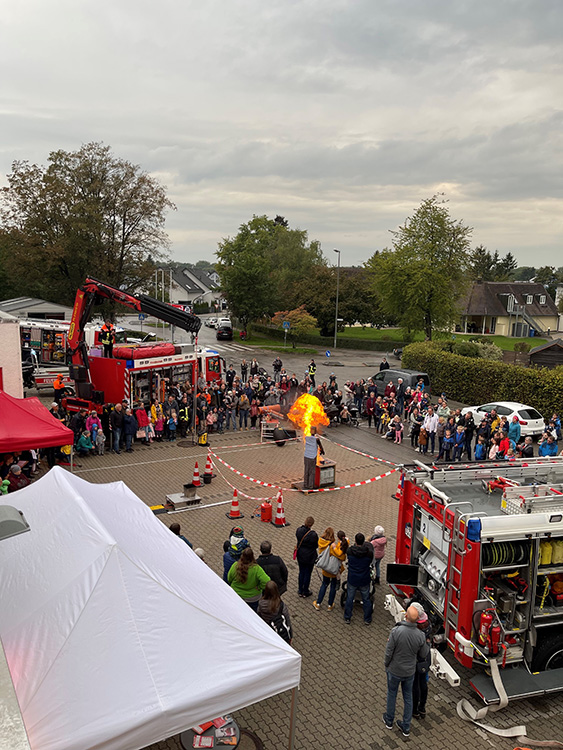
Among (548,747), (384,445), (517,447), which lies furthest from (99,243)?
(548,747)

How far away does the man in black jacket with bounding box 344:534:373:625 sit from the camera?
30.2 ft

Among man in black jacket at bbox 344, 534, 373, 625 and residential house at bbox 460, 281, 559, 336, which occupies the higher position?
residential house at bbox 460, 281, 559, 336

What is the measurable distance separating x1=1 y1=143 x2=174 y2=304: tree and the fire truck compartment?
38.1m

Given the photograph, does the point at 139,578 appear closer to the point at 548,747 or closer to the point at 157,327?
the point at 548,747

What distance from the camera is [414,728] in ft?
24.2

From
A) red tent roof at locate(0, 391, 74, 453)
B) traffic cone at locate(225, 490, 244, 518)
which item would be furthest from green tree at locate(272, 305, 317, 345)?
traffic cone at locate(225, 490, 244, 518)

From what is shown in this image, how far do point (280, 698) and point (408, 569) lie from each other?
8.78 ft

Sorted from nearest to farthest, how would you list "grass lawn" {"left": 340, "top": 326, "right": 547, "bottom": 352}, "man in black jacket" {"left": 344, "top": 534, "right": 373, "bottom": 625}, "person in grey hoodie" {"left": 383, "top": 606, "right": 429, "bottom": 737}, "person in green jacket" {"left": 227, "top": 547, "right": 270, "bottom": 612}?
"person in grey hoodie" {"left": 383, "top": 606, "right": 429, "bottom": 737} → "person in green jacket" {"left": 227, "top": 547, "right": 270, "bottom": 612} → "man in black jacket" {"left": 344, "top": 534, "right": 373, "bottom": 625} → "grass lawn" {"left": 340, "top": 326, "right": 547, "bottom": 352}

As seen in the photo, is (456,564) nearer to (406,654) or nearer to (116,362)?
(406,654)

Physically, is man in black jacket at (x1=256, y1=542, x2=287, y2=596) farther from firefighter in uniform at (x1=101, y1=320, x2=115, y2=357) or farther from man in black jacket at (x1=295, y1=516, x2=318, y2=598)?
firefighter in uniform at (x1=101, y1=320, x2=115, y2=357)

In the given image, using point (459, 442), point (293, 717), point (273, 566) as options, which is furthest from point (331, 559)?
point (459, 442)

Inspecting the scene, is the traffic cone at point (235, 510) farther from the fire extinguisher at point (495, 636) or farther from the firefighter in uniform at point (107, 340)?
the firefighter in uniform at point (107, 340)

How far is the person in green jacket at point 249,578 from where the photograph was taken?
8281 millimetres

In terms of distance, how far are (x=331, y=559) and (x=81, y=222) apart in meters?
36.3
